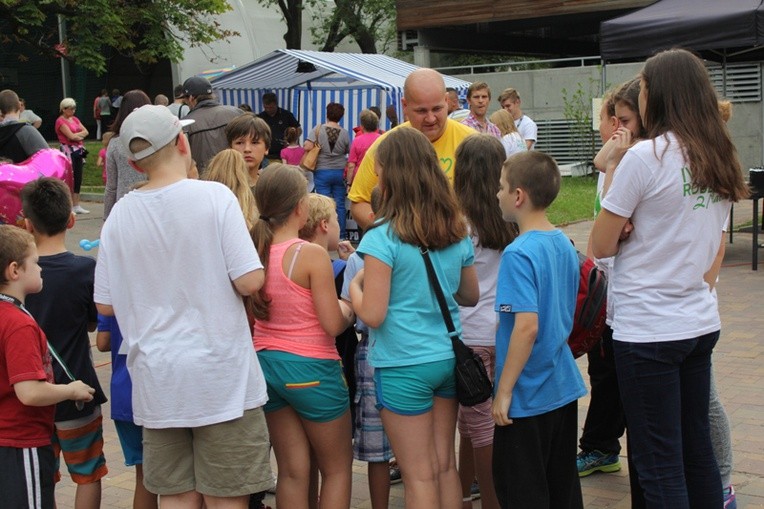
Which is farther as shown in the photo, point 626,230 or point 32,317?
A: point 32,317

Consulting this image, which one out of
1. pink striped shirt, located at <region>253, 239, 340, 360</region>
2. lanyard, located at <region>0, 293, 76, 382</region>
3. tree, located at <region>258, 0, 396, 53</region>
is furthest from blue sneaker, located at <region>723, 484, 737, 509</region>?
tree, located at <region>258, 0, 396, 53</region>

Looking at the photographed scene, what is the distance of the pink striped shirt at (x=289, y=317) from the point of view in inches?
151

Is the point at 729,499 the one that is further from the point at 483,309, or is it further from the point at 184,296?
the point at 184,296

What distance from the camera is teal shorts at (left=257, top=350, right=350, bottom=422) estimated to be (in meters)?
3.85

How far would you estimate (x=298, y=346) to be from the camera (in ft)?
12.7

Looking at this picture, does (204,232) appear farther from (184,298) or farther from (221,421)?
(221,421)

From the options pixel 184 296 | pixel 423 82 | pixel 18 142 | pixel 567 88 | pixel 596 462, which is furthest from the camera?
pixel 567 88

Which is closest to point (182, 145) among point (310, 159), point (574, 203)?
point (310, 159)

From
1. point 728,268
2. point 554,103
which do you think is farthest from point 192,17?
point 728,268

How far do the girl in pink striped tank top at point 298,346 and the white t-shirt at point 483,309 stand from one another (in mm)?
590

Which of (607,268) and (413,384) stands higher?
(607,268)

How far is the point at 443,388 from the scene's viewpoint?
3.82 meters

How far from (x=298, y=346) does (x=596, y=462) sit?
1.99 m

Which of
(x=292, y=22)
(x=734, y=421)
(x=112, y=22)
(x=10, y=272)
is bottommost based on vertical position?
(x=734, y=421)
